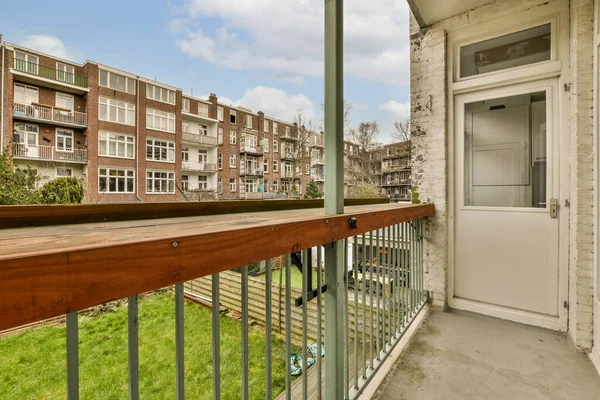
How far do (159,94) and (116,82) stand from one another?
2.23ft

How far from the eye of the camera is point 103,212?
0.87 metres

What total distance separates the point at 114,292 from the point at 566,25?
3.21 metres

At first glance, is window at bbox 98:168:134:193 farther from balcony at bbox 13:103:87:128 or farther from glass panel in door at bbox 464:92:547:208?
glass panel in door at bbox 464:92:547:208

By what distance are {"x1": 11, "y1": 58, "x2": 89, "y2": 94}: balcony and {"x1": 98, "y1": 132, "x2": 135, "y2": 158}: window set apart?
790mm

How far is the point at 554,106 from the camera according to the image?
214 centimetres

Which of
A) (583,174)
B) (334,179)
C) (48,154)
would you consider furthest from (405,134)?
(48,154)

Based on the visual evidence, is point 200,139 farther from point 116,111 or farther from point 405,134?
point 405,134

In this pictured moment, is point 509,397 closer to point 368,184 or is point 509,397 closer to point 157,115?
point 368,184

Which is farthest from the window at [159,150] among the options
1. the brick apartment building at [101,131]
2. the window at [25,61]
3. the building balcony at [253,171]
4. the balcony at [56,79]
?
the building balcony at [253,171]

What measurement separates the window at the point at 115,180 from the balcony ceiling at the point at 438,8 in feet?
13.9

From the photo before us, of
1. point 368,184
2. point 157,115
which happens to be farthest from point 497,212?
point 157,115

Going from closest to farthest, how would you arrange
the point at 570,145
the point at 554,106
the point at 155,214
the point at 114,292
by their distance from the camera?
the point at 114,292 < the point at 155,214 < the point at 570,145 < the point at 554,106

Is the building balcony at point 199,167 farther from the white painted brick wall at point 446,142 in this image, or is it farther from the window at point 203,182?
the white painted brick wall at point 446,142

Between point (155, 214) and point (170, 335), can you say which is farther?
point (170, 335)
